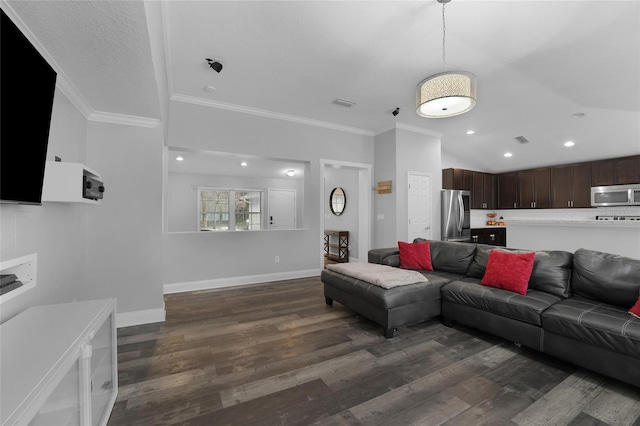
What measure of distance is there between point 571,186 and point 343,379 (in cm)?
725

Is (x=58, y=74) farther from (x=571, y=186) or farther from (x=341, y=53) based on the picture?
(x=571, y=186)

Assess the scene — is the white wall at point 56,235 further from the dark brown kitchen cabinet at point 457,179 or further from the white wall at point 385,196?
the dark brown kitchen cabinet at point 457,179

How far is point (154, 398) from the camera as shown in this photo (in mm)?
1846

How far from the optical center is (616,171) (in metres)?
5.78

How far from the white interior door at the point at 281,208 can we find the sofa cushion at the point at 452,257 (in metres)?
5.27

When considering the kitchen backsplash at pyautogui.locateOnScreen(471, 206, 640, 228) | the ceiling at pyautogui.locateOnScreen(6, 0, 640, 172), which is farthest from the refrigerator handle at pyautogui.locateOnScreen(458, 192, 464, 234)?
the ceiling at pyautogui.locateOnScreen(6, 0, 640, 172)

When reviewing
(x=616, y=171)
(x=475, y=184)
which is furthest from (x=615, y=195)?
(x=475, y=184)

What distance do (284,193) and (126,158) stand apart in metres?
5.53

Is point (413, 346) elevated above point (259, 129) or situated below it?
below

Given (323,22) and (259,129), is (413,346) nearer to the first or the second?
(323,22)

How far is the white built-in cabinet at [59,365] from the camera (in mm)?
950

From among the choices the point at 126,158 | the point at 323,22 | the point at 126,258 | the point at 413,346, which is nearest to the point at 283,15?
the point at 323,22

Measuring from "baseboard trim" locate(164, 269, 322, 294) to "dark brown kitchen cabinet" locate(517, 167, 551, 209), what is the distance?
18.7 feet

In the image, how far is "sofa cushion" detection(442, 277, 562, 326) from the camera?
237 cm
